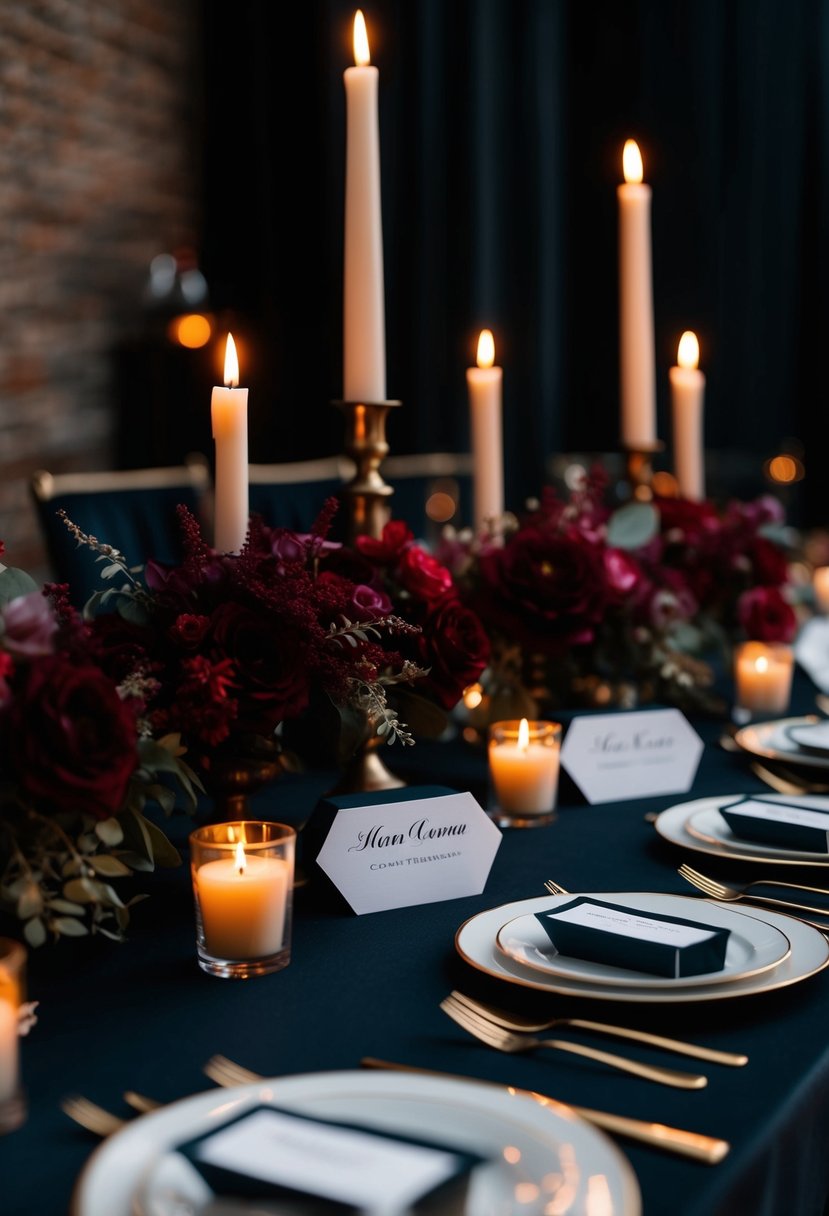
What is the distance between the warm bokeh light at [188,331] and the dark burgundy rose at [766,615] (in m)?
2.32

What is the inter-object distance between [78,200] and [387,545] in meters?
2.82

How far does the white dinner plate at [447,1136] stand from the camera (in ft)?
1.77

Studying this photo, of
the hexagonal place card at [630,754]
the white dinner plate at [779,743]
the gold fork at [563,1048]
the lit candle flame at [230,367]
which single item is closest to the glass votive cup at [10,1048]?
the gold fork at [563,1048]

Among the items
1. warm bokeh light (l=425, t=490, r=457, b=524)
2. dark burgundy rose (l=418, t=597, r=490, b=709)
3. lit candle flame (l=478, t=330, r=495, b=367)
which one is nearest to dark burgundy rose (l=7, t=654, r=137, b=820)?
dark burgundy rose (l=418, t=597, r=490, b=709)

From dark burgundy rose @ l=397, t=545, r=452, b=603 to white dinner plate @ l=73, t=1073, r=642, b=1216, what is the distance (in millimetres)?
581

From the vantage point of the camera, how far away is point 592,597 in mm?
1382

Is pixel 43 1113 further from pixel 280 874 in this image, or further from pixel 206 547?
pixel 206 547

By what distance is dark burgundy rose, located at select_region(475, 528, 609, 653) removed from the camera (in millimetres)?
1366

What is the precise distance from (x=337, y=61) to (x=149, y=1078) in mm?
3343

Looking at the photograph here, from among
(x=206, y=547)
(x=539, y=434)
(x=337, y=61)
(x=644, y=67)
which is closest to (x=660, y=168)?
(x=644, y=67)

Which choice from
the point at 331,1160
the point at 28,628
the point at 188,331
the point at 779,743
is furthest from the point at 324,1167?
the point at 188,331

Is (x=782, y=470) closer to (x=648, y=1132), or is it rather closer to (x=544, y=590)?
(x=544, y=590)

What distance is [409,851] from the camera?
98 centimetres

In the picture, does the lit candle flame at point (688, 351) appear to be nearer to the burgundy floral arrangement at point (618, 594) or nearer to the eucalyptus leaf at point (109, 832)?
the burgundy floral arrangement at point (618, 594)
